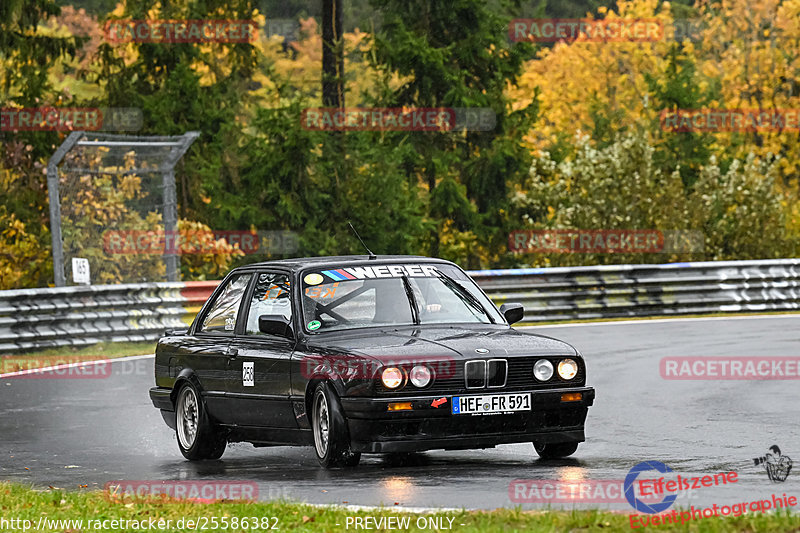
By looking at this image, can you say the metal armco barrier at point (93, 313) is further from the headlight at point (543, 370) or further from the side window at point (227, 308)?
the headlight at point (543, 370)

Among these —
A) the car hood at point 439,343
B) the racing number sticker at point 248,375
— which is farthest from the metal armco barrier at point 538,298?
the car hood at point 439,343

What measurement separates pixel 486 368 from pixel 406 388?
1.77ft

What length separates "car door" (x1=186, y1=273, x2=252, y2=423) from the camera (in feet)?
38.1

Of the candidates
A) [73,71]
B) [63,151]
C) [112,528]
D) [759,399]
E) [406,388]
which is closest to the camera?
[112,528]

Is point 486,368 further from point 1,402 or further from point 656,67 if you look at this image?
point 656,67

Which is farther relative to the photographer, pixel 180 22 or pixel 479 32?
pixel 479 32

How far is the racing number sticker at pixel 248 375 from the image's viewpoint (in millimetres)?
11227

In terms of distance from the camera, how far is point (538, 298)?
25.6 m

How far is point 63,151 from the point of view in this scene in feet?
74.4

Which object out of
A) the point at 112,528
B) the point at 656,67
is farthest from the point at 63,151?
the point at 656,67

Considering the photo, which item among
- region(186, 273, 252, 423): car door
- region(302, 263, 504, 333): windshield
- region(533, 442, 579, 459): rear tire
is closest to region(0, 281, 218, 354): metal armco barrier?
region(186, 273, 252, 423): car door

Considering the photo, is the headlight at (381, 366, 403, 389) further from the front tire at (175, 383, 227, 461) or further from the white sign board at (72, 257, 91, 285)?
the white sign board at (72, 257, 91, 285)

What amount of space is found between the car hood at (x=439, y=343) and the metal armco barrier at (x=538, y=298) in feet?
37.4

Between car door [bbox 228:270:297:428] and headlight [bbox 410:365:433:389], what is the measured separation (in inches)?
44.5
